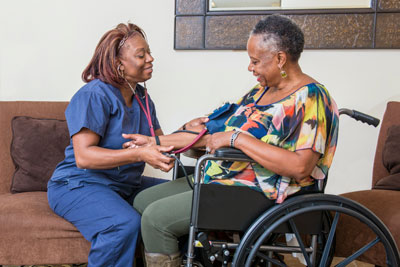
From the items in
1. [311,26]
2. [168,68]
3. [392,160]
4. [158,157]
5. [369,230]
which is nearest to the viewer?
[158,157]

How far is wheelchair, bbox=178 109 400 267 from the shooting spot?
1.30 m

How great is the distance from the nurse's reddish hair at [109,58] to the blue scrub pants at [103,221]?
449 millimetres

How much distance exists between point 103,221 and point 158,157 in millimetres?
312

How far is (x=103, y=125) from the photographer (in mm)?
1672

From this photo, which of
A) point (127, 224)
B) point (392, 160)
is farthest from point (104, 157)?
point (392, 160)

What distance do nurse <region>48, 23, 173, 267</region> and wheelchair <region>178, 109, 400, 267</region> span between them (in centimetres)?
28

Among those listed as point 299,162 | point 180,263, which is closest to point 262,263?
point 180,263

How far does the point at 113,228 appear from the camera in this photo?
61.7 inches

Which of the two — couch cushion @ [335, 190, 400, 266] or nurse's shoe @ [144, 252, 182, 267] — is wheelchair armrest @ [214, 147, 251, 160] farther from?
couch cushion @ [335, 190, 400, 266]

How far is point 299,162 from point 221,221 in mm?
303

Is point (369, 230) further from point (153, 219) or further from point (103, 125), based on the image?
point (103, 125)

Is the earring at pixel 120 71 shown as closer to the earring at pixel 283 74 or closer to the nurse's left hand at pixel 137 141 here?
the nurse's left hand at pixel 137 141

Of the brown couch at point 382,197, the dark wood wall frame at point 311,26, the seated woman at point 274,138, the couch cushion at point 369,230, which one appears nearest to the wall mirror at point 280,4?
the dark wood wall frame at point 311,26

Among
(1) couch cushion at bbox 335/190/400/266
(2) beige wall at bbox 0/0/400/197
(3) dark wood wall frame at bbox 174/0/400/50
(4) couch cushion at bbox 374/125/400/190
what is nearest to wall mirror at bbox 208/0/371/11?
(3) dark wood wall frame at bbox 174/0/400/50
